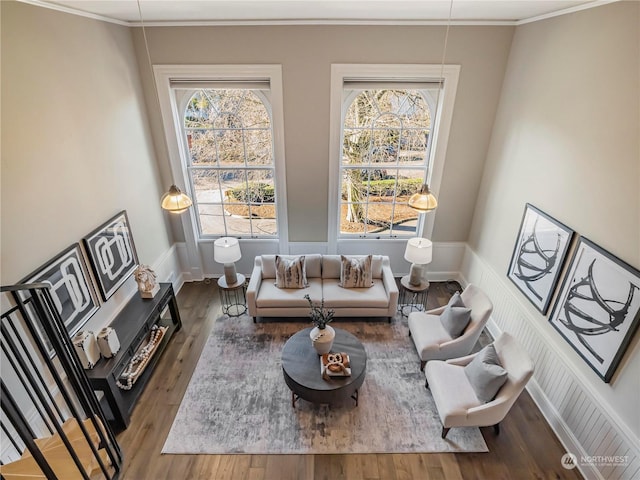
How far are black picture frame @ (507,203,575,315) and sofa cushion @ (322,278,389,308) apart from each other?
59.2 inches

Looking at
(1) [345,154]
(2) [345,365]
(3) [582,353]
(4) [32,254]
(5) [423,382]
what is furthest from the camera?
(1) [345,154]

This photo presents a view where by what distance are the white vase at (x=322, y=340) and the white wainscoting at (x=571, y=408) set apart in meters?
2.01

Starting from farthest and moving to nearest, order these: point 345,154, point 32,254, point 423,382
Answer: point 345,154 < point 423,382 < point 32,254

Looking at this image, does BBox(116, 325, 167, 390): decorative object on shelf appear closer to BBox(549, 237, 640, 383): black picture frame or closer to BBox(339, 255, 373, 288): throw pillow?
BBox(339, 255, 373, 288): throw pillow

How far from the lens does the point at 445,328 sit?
3758 millimetres

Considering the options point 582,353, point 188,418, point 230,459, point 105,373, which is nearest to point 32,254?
point 105,373

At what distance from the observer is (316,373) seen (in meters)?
3.26

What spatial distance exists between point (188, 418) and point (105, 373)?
2.77 ft

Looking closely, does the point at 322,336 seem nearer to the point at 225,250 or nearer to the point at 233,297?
the point at 225,250

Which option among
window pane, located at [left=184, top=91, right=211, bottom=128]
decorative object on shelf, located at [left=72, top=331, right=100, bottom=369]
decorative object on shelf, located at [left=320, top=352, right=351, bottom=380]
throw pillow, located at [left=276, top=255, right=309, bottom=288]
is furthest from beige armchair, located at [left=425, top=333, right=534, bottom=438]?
window pane, located at [left=184, top=91, right=211, bottom=128]

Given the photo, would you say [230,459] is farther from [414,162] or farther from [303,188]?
[414,162]

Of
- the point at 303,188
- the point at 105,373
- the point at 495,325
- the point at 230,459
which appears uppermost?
the point at 303,188

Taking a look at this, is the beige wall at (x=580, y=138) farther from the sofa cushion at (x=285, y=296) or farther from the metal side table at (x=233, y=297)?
the metal side table at (x=233, y=297)

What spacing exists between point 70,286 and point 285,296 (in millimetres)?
2196
